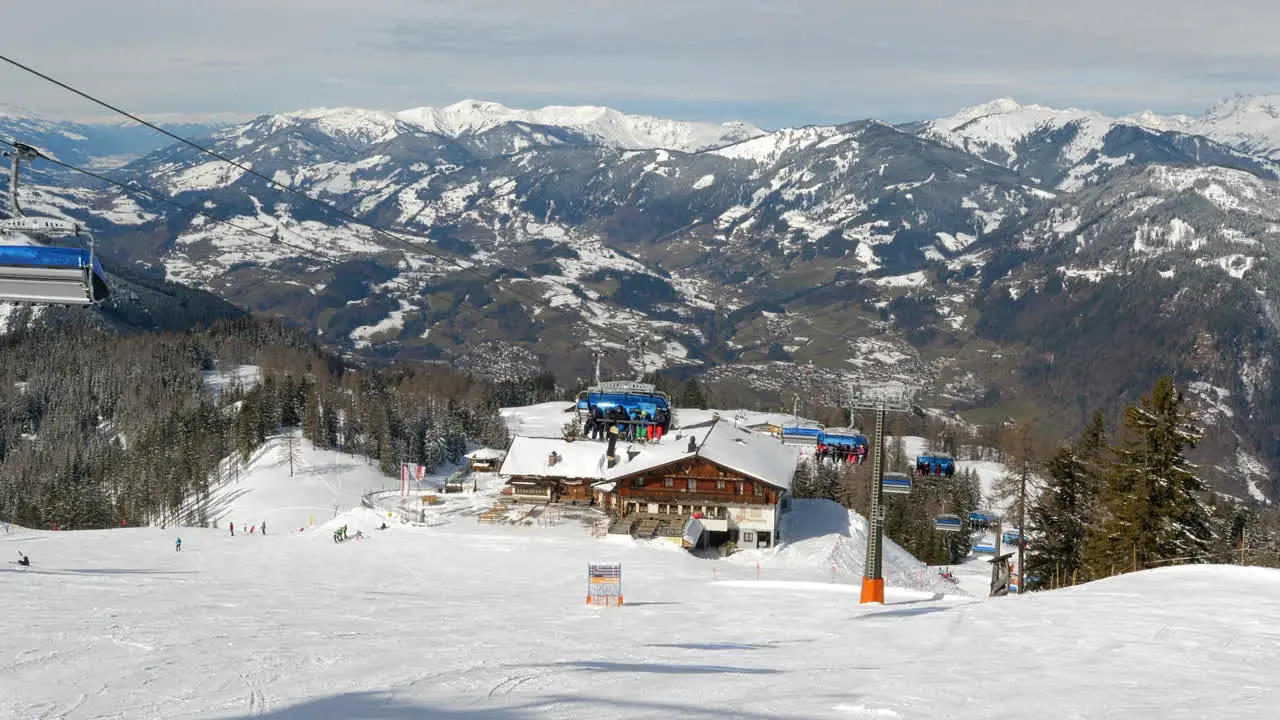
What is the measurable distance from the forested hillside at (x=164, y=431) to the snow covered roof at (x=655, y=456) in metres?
51.4

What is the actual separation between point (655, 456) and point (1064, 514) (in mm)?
25300

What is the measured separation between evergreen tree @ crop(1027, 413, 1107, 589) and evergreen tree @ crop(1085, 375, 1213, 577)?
8944 mm

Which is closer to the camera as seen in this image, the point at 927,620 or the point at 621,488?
the point at 927,620

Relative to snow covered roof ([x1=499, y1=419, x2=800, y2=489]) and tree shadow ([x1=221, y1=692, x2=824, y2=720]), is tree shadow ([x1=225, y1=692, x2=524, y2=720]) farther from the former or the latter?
snow covered roof ([x1=499, y1=419, x2=800, y2=489])

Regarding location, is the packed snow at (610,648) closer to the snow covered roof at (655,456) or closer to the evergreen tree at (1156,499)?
the evergreen tree at (1156,499)

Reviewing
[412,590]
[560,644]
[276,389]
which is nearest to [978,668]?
[560,644]

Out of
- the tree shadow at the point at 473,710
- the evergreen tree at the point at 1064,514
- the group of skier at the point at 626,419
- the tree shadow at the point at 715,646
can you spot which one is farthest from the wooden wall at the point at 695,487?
the tree shadow at the point at 473,710

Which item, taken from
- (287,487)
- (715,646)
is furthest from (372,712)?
(287,487)

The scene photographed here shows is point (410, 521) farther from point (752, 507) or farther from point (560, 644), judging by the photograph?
point (560, 644)

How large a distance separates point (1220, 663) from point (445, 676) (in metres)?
13.2

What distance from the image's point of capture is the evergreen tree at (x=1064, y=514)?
2137 inches

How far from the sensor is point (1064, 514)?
54.8 meters

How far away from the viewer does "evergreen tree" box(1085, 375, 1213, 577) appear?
142ft

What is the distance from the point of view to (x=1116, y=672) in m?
16.9
